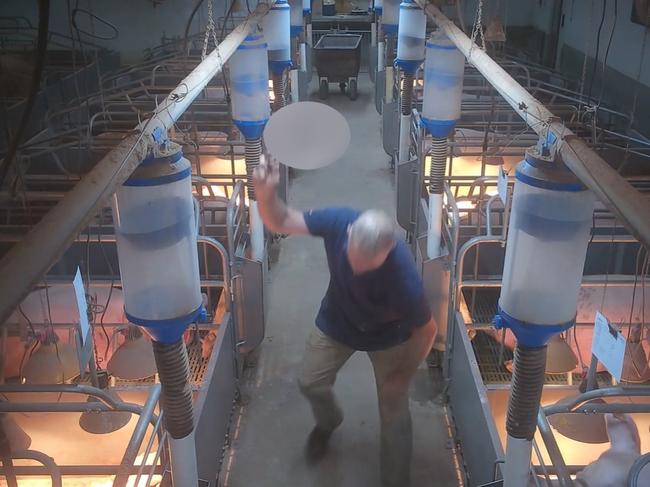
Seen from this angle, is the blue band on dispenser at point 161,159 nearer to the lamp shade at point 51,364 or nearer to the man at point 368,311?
the man at point 368,311

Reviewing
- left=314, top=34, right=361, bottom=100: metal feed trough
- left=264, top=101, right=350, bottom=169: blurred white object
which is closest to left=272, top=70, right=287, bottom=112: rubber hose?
left=264, top=101, right=350, bottom=169: blurred white object

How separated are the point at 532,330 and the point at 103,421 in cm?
198

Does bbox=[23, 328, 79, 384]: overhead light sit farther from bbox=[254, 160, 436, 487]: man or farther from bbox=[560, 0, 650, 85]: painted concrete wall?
bbox=[560, 0, 650, 85]: painted concrete wall

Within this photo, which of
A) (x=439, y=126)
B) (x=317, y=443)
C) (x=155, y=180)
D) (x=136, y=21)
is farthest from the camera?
(x=136, y=21)

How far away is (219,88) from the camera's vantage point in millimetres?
8844

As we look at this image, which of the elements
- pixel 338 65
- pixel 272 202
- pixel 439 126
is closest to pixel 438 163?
pixel 439 126

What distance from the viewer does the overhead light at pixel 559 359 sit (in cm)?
328

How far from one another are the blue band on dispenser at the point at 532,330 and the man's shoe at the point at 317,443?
2161 mm

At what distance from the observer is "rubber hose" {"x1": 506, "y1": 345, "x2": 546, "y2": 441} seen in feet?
7.48

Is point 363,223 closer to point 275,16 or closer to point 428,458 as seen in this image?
point 428,458

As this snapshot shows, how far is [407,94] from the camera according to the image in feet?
21.5

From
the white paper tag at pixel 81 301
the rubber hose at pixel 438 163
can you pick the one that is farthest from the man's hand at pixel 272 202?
the rubber hose at pixel 438 163

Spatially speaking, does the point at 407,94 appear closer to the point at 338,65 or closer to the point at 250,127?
the point at 250,127

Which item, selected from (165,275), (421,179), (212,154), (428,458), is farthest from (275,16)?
(165,275)
